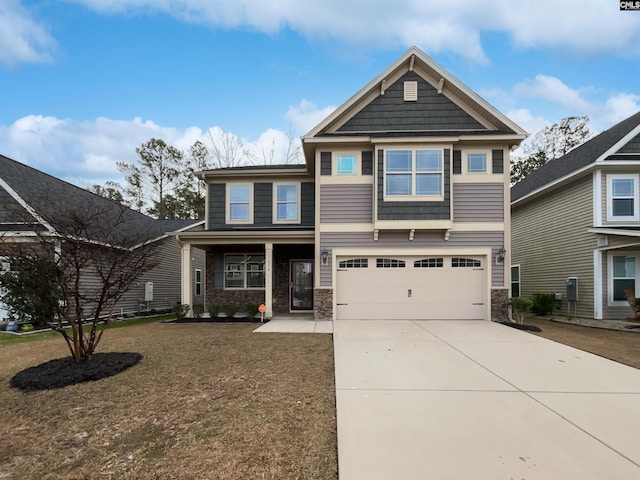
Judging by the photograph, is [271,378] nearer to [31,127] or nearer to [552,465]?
[552,465]

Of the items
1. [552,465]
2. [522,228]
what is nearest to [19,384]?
[552,465]

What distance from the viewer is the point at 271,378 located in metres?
5.12

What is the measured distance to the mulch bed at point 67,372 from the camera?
191 inches

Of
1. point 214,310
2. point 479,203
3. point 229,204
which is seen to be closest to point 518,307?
point 479,203

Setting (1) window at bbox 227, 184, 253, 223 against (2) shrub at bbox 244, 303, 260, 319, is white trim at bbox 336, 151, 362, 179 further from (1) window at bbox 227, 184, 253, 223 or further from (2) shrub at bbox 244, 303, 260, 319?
(2) shrub at bbox 244, 303, 260, 319

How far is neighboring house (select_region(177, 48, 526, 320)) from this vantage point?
10.6 m

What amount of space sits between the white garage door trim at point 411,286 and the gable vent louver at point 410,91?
4.93m

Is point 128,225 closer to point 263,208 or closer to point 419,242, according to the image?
point 263,208

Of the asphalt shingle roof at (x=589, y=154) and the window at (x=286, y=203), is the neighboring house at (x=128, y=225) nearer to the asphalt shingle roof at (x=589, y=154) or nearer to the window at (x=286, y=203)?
the window at (x=286, y=203)

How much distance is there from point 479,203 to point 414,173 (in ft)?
7.60

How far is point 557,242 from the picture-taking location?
1331cm

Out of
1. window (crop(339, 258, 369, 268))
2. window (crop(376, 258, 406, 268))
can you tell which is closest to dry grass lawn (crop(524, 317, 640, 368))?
window (crop(376, 258, 406, 268))

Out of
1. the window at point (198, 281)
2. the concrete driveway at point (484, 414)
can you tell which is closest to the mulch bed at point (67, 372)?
the concrete driveway at point (484, 414)

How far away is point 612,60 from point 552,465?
1732 cm
